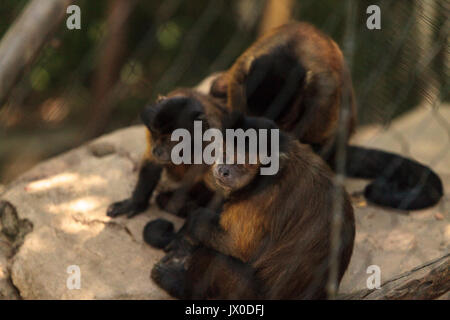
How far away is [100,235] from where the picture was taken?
2.83 meters

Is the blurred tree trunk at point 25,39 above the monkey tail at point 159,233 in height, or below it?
above

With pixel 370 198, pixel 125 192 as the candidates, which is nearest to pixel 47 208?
pixel 125 192

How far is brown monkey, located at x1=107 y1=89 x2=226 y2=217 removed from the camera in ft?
9.47

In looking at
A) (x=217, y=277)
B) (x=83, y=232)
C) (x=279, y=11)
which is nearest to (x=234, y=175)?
(x=217, y=277)

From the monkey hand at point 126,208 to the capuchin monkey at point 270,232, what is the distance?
0.60 m

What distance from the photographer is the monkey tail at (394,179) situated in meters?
3.20

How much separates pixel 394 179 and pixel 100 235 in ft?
5.59

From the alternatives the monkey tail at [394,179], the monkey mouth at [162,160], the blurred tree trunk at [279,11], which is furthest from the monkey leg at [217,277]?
the blurred tree trunk at [279,11]

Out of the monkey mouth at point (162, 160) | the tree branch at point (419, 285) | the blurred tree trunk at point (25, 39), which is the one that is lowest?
the tree branch at point (419, 285)

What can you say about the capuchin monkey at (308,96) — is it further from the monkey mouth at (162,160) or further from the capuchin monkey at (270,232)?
the capuchin monkey at (270,232)

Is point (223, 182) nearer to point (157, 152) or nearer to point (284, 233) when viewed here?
point (284, 233)

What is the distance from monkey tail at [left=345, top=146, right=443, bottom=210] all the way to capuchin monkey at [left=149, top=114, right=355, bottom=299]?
88cm

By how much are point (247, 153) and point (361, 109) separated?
9.69 ft

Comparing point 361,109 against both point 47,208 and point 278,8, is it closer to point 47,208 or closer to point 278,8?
point 278,8
